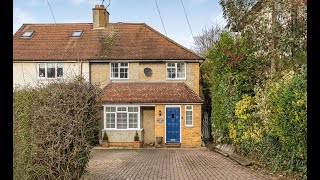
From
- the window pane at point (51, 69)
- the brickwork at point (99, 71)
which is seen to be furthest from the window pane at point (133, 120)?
the window pane at point (51, 69)

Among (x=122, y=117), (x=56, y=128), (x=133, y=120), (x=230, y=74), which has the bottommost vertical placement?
(x=133, y=120)

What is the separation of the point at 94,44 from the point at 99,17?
9.86ft

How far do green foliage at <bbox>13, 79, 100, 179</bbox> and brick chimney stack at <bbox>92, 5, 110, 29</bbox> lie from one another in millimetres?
18149

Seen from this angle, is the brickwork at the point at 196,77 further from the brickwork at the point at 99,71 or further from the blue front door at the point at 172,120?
the brickwork at the point at 99,71

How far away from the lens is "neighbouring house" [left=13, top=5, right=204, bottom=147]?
2223cm

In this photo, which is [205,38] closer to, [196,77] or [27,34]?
[196,77]

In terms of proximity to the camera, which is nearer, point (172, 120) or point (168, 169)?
point (168, 169)

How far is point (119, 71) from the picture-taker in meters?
24.0

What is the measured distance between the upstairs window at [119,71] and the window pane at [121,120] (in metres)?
3.14

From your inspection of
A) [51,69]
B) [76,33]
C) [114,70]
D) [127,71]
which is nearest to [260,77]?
[127,71]

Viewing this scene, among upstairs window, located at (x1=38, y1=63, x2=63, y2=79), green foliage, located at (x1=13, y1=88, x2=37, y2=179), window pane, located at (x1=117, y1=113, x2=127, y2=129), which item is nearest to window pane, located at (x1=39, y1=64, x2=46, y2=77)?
upstairs window, located at (x1=38, y1=63, x2=63, y2=79)
